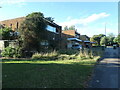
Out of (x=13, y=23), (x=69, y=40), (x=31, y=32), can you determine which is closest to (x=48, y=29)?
(x=31, y=32)

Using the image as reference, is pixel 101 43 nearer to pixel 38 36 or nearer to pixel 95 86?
pixel 38 36

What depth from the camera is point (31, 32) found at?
18.2m

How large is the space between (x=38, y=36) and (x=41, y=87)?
1512cm

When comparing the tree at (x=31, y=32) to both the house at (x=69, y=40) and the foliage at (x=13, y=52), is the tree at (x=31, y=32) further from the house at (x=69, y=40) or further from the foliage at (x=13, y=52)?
the house at (x=69, y=40)

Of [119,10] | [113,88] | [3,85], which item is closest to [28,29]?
[119,10]

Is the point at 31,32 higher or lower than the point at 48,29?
lower

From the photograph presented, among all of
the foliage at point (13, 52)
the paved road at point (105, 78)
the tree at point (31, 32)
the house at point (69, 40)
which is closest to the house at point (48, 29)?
the tree at point (31, 32)

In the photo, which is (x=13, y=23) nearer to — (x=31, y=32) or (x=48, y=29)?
(x=48, y=29)

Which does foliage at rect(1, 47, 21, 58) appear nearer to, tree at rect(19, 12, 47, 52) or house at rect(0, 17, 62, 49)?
tree at rect(19, 12, 47, 52)

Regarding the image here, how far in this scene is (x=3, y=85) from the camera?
4.71 metres

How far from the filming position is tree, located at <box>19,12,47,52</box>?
18.2 m

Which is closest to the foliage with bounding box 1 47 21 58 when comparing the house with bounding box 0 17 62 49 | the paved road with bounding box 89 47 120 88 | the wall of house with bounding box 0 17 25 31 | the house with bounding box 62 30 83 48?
the house with bounding box 0 17 62 49

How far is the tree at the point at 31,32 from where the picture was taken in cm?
1825

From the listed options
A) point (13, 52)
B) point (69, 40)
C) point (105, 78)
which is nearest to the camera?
point (105, 78)
